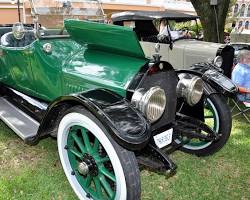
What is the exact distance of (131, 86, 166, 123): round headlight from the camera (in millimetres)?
2256

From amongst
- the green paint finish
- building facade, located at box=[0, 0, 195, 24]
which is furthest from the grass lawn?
building facade, located at box=[0, 0, 195, 24]

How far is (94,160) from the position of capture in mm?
2395

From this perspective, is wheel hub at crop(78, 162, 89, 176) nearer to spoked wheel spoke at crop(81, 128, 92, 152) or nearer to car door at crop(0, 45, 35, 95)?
spoked wheel spoke at crop(81, 128, 92, 152)

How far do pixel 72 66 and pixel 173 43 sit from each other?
3.64m

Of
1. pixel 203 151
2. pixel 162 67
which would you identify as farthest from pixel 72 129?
pixel 203 151

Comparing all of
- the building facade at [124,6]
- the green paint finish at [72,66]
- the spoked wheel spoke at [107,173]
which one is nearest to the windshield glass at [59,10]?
the green paint finish at [72,66]

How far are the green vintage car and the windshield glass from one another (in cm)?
1

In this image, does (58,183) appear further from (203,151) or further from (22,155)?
(203,151)

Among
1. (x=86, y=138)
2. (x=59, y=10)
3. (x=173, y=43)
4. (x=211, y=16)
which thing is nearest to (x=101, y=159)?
(x=86, y=138)

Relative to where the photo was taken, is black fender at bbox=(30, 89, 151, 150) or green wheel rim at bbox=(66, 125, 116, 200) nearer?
black fender at bbox=(30, 89, 151, 150)

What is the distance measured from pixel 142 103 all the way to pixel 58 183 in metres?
1.22

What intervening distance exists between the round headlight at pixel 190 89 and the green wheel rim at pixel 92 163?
2.86 ft

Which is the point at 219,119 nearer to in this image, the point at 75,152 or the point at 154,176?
the point at 154,176

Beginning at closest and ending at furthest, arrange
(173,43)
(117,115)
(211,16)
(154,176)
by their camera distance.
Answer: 1. (117,115)
2. (154,176)
3. (173,43)
4. (211,16)
